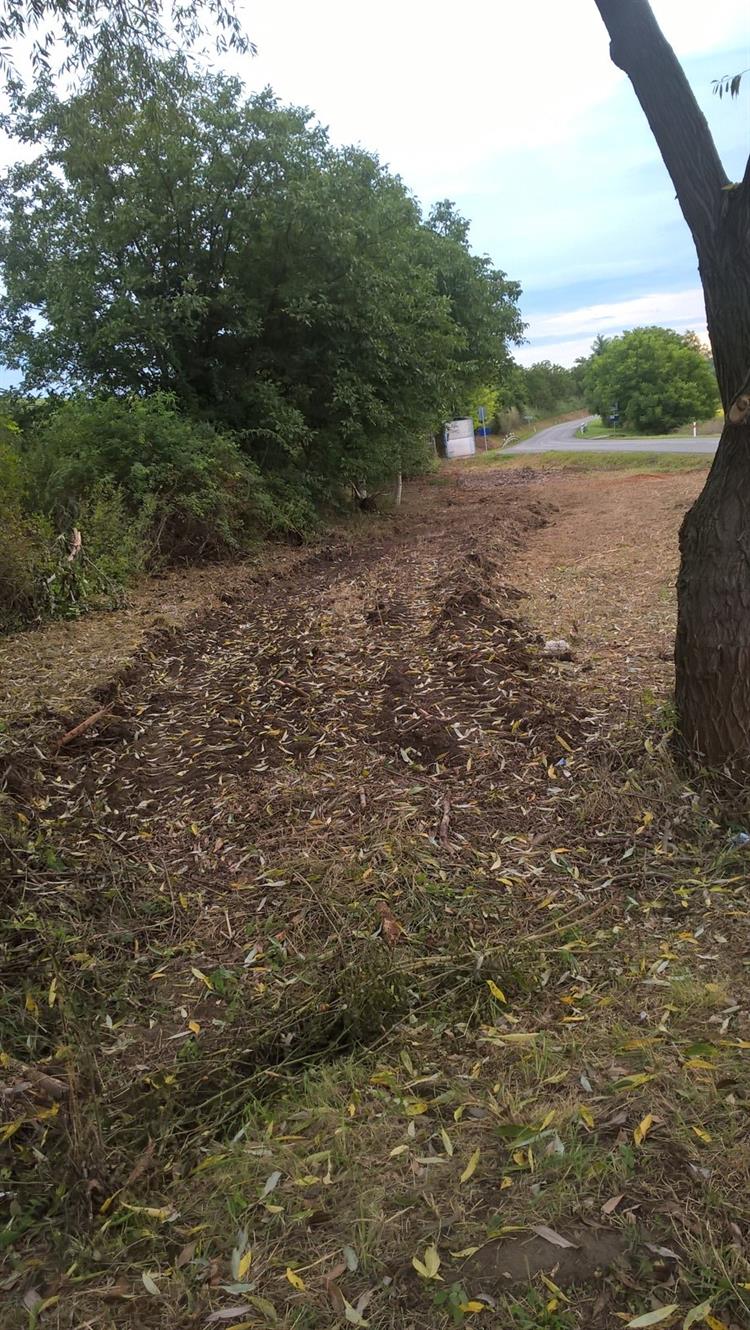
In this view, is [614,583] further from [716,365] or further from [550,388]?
[550,388]

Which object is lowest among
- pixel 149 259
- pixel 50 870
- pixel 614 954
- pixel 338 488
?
pixel 614 954

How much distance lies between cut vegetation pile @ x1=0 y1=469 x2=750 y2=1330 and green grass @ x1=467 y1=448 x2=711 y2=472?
18.0 m

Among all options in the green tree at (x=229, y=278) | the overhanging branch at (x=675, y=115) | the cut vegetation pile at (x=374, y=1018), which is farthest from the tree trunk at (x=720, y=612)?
the green tree at (x=229, y=278)

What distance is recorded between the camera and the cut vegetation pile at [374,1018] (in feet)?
5.63

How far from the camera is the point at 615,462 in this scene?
25.2 metres

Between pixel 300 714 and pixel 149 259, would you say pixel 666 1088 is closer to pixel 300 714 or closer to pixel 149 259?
pixel 300 714

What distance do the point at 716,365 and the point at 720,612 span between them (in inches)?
39.6

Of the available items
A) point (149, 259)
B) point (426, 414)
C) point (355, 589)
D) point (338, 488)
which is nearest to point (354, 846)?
point (355, 589)

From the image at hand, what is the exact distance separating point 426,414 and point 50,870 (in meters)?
12.3

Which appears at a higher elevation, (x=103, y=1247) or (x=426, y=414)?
(x=426, y=414)

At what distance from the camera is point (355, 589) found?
837cm

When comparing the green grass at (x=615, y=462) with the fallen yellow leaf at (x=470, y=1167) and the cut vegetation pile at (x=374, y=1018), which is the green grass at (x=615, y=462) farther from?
the fallen yellow leaf at (x=470, y=1167)

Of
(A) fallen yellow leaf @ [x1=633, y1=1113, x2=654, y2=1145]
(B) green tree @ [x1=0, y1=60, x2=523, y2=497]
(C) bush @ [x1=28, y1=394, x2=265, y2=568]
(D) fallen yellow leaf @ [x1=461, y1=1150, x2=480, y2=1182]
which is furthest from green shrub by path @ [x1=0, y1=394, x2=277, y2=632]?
(A) fallen yellow leaf @ [x1=633, y1=1113, x2=654, y2=1145]

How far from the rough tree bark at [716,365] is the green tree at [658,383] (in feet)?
162
